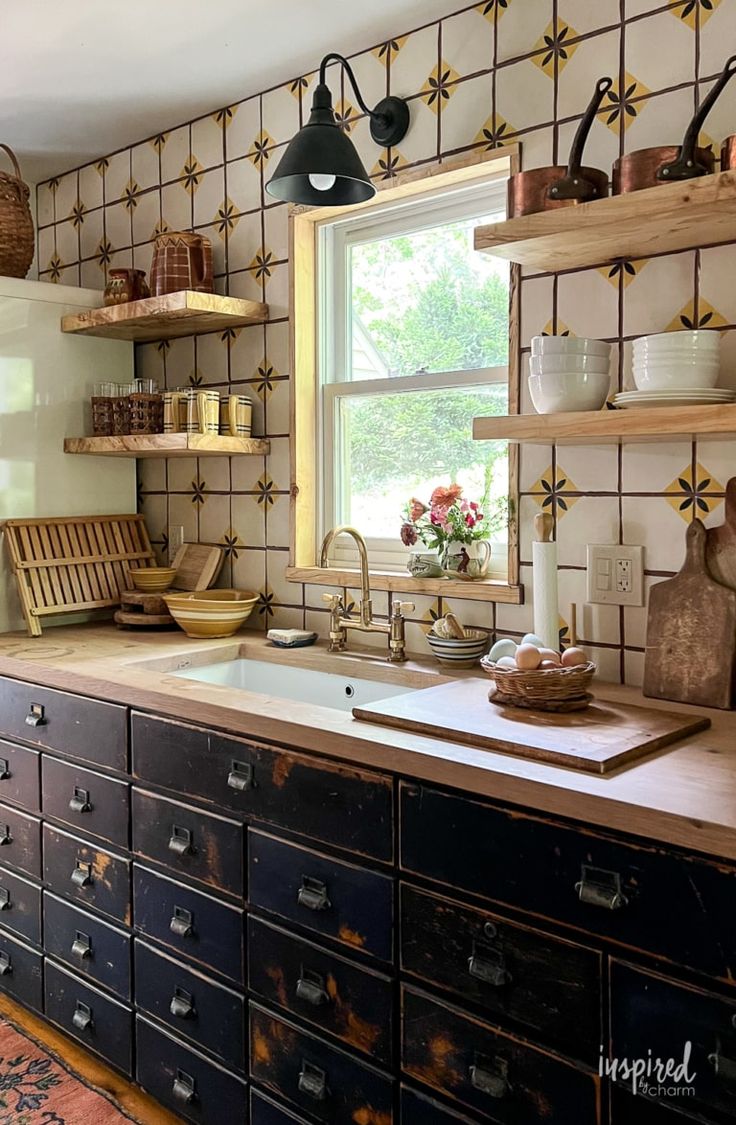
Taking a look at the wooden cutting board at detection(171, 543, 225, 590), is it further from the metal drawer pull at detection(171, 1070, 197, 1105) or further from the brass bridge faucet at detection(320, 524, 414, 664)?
the metal drawer pull at detection(171, 1070, 197, 1105)

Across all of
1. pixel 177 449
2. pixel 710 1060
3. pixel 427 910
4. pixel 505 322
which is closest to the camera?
pixel 710 1060

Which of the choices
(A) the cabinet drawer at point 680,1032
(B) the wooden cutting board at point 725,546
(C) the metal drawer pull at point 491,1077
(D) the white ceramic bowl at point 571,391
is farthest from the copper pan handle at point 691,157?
(C) the metal drawer pull at point 491,1077

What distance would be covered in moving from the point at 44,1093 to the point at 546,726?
54.9 inches

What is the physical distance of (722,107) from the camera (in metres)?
1.84

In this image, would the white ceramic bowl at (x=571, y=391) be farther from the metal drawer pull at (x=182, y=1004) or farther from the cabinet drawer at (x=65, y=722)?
the metal drawer pull at (x=182, y=1004)

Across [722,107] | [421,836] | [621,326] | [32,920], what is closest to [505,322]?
Result: [621,326]

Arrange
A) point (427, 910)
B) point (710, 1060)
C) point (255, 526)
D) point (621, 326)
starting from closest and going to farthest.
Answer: point (710, 1060) → point (427, 910) → point (621, 326) → point (255, 526)

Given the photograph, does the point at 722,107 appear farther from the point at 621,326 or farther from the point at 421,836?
the point at 421,836

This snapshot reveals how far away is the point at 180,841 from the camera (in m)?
1.92

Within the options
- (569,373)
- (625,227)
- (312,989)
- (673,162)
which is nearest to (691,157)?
(673,162)

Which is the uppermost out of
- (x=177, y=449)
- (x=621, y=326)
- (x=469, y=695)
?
(x=621, y=326)

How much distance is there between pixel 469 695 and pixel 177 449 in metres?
1.21

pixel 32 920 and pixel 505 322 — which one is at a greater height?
pixel 505 322

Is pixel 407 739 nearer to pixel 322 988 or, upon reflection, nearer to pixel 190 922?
pixel 322 988
